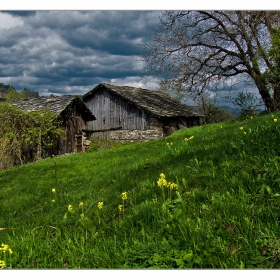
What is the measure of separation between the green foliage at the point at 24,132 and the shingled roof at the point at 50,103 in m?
1.30

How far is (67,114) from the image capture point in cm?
2456

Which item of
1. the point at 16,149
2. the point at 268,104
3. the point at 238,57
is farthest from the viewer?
the point at 238,57

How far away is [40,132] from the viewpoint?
21328 millimetres

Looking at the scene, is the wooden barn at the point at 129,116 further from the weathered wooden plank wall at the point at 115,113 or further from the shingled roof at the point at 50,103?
the shingled roof at the point at 50,103

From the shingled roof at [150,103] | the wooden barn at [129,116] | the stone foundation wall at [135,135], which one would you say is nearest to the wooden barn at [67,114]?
the wooden barn at [129,116]

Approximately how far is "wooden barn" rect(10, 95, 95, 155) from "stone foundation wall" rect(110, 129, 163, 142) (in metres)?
4.71

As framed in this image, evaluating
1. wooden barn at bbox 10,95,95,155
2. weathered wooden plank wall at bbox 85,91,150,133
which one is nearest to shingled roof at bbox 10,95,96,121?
wooden barn at bbox 10,95,95,155

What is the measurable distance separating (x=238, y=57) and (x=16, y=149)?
17.4 metres

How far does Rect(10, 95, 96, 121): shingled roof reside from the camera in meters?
23.1

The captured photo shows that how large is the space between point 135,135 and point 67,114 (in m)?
8.14

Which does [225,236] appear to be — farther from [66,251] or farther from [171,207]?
[66,251]

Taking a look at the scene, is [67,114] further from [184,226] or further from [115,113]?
[184,226]

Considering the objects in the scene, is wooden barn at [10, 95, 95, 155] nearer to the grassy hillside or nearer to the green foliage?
the green foliage
